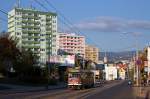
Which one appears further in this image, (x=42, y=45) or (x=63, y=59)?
(x=42, y=45)

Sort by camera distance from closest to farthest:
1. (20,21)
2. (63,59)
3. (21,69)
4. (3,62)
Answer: (3,62) < (21,69) < (63,59) < (20,21)

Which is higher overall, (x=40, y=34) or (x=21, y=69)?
(x=40, y=34)

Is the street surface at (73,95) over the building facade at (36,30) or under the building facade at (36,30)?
under

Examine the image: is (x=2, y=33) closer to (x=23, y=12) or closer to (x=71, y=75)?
(x=71, y=75)

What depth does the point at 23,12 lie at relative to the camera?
17012cm

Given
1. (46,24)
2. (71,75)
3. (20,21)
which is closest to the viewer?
(71,75)

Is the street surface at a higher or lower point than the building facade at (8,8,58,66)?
lower

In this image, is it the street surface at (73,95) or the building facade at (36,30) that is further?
the building facade at (36,30)

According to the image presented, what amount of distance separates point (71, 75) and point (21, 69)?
3394 cm

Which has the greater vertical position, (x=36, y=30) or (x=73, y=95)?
(x=36, y=30)

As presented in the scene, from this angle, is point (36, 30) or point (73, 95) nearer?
point (73, 95)

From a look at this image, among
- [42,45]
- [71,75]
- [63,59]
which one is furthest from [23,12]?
[71,75]

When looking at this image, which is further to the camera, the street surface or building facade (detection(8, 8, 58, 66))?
building facade (detection(8, 8, 58, 66))

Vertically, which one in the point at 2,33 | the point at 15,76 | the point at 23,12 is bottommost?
the point at 15,76
